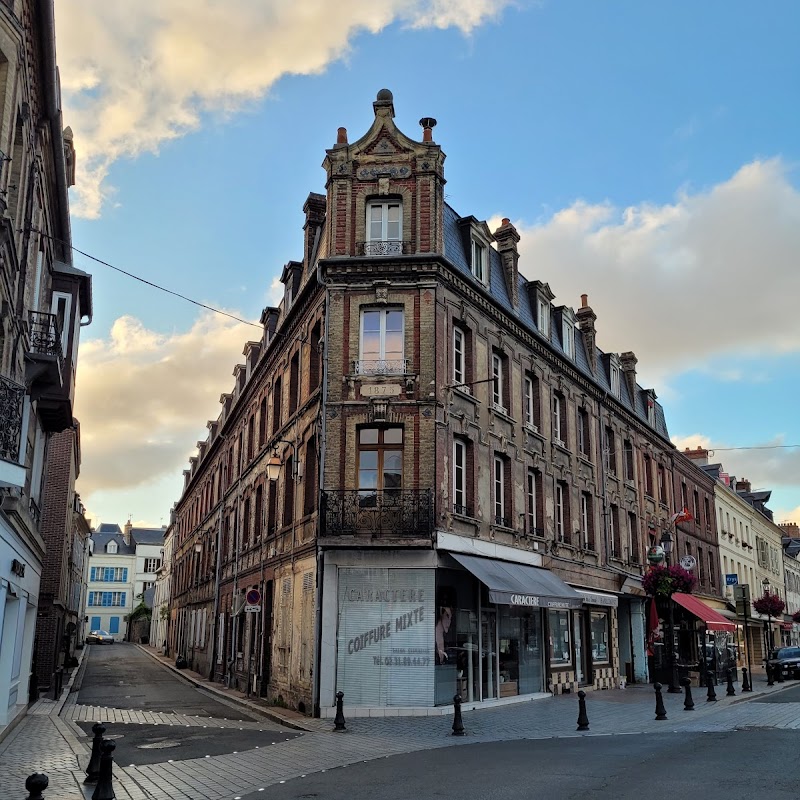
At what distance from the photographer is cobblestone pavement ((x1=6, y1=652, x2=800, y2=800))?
390 inches

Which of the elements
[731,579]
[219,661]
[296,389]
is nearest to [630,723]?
[296,389]

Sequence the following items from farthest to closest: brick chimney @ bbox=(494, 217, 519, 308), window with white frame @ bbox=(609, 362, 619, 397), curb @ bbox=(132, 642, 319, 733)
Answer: window with white frame @ bbox=(609, 362, 619, 397), brick chimney @ bbox=(494, 217, 519, 308), curb @ bbox=(132, 642, 319, 733)

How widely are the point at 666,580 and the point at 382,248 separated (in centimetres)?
1285

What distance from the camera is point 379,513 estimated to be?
56.7ft

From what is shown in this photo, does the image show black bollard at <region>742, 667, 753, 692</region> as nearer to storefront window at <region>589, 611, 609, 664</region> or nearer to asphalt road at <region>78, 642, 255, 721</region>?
storefront window at <region>589, 611, 609, 664</region>

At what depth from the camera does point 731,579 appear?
129 ft

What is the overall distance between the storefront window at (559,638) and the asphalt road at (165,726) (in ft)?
28.7

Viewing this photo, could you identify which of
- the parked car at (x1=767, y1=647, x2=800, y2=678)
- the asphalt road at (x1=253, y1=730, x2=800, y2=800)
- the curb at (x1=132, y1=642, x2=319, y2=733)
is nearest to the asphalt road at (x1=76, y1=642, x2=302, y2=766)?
the curb at (x1=132, y1=642, x2=319, y2=733)

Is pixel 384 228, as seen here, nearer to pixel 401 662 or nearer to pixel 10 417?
pixel 401 662

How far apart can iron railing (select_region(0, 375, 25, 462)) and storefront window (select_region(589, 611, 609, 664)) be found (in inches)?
767

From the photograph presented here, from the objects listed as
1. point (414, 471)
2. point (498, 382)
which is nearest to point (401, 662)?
point (414, 471)

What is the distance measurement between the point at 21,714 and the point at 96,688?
984 cm

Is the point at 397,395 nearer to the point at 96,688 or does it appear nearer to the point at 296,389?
the point at 296,389

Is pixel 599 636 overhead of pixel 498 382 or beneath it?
beneath
